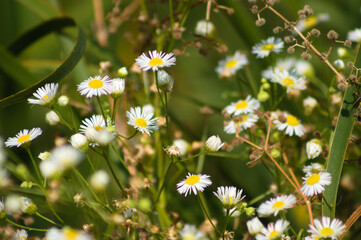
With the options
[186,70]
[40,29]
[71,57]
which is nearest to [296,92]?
[71,57]

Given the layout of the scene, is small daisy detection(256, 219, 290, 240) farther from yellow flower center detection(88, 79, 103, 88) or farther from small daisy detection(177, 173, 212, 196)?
yellow flower center detection(88, 79, 103, 88)

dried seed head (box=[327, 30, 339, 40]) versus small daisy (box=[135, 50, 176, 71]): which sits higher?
dried seed head (box=[327, 30, 339, 40])

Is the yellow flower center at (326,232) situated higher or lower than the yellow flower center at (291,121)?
lower

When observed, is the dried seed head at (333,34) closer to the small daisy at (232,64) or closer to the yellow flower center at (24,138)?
the small daisy at (232,64)

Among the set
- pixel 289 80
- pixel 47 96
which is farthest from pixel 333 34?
pixel 47 96

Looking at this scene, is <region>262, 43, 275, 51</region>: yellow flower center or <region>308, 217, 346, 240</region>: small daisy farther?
<region>262, 43, 275, 51</region>: yellow flower center

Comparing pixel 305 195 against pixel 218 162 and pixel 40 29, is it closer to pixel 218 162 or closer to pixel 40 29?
pixel 218 162

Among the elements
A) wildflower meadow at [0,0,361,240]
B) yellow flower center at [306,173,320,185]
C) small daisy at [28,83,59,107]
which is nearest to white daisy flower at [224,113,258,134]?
wildflower meadow at [0,0,361,240]

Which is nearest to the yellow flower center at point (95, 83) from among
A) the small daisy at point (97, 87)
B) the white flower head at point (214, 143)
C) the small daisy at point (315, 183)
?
the small daisy at point (97, 87)
